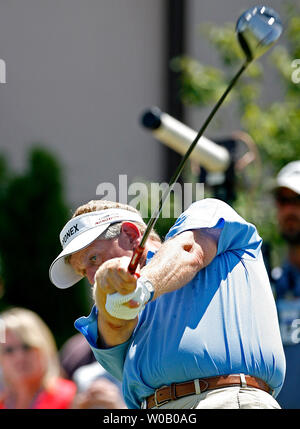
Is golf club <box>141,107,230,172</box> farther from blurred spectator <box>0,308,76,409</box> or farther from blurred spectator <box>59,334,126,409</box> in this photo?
blurred spectator <box>0,308,76,409</box>

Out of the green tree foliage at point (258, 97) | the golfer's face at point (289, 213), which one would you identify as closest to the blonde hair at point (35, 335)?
the golfer's face at point (289, 213)

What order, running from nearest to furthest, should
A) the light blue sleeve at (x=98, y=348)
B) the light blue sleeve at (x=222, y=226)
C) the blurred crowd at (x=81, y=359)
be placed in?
1. the light blue sleeve at (x=222, y=226)
2. the light blue sleeve at (x=98, y=348)
3. the blurred crowd at (x=81, y=359)

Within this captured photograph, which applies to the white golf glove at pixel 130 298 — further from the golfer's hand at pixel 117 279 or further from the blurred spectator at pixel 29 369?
the blurred spectator at pixel 29 369

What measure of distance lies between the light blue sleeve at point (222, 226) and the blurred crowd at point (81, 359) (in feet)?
5.80

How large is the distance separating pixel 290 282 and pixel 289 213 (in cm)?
→ 49

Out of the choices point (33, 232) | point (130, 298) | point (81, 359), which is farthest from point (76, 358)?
point (33, 232)

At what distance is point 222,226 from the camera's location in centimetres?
336

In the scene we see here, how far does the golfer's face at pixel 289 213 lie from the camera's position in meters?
5.69

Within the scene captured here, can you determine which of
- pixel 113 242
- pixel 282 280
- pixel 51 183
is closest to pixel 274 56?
pixel 51 183

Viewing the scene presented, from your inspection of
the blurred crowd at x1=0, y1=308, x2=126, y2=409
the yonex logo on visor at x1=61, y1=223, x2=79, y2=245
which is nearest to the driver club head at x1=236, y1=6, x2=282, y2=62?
the yonex logo on visor at x1=61, y1=223, x2=79, y2=245

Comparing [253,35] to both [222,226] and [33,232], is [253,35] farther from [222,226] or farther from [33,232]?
[33,232]

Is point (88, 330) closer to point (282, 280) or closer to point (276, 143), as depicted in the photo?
point (282, 280)
